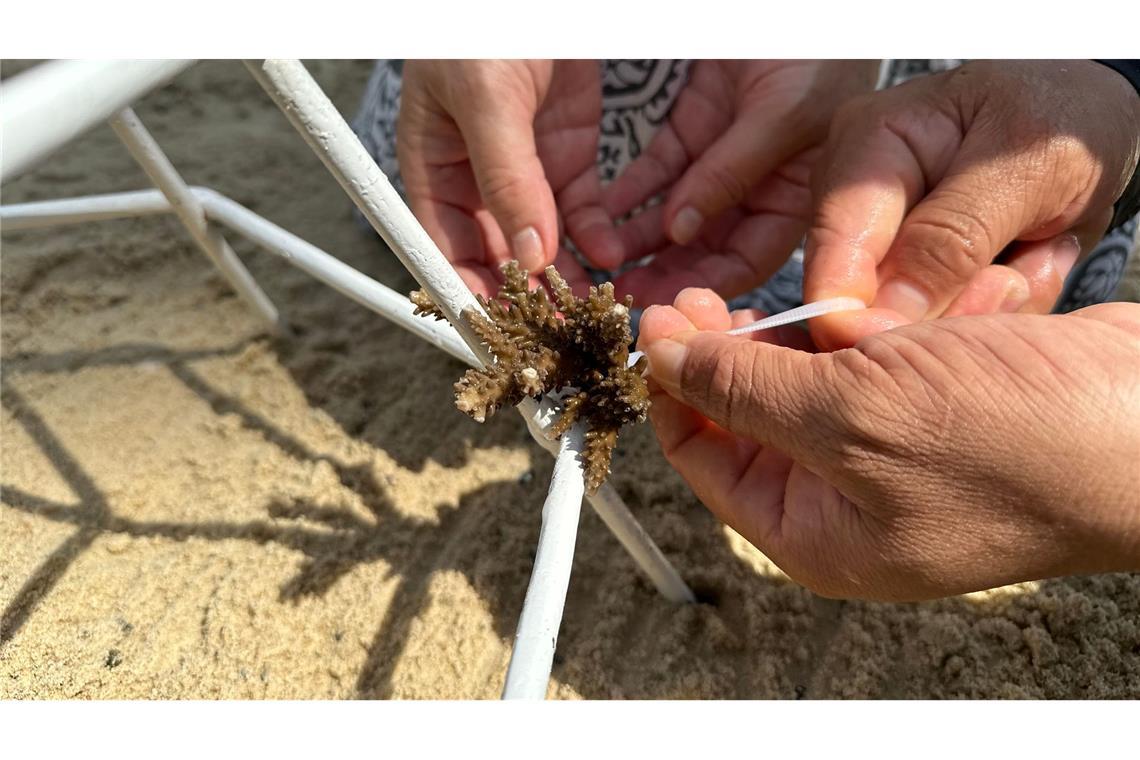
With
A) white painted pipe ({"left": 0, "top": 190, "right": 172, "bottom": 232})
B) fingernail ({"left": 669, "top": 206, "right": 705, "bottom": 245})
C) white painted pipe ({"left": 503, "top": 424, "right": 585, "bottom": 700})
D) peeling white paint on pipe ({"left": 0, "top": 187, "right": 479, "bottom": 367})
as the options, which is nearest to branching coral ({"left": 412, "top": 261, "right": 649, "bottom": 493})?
white painted pipe ({"left": 503, "top": 424, "right": 585, "bottom": 700})

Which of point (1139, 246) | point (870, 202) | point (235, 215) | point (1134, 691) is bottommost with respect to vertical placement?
point (1134, 691)

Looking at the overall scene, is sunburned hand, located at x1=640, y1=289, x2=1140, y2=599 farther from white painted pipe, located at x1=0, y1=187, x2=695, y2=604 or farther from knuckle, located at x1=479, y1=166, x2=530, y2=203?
knuckle, located at x1=479, y1=166, x2=530, y2=203

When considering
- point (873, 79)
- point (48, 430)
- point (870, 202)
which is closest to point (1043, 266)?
point (870, 202)

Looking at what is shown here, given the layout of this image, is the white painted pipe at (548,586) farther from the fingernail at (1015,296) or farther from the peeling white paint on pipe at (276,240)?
the fingernail at (1015,296)

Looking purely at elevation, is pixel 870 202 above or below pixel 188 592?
above

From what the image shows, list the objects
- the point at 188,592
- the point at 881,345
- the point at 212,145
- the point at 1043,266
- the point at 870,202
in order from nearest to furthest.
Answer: the point at 881,345 → the point at 870,202 → the point at 1043,266 → the point at 188,592 → the point at 212,145

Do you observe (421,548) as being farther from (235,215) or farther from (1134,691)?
(1134,691)

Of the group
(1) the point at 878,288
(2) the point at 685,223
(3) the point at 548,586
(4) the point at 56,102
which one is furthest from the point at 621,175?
(4) the point at 56,102

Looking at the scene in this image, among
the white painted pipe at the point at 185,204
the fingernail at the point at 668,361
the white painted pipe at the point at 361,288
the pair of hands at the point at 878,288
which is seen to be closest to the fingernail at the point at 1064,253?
the pair of hands at the point at 878,288
